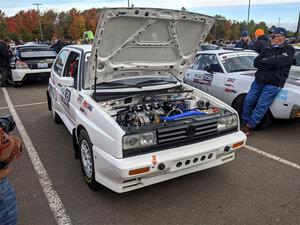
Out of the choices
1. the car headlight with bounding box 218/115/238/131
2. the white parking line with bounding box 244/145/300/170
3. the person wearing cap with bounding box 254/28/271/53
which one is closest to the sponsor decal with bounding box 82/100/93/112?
the car headlight with bounding box 218/115/238/131

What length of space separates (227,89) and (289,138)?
1.46 m

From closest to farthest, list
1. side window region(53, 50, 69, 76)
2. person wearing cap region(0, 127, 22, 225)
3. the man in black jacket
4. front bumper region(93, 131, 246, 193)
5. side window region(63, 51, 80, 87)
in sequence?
person wearing cap region(0, 127, 22, 225), front bumper region(93, 131, 246, 193), side window region(63, 51, 80, 87), side window region(53, 50, 69, 76), the man in black jacket

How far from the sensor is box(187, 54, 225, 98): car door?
19.0 feet

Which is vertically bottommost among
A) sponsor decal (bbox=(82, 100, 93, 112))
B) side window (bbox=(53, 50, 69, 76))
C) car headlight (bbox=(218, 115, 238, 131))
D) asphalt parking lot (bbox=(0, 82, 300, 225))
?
asphalt parking lot (bbox=(0, 82, 300, 225))

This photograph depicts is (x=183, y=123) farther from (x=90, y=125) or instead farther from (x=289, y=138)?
(x=289, y=138)

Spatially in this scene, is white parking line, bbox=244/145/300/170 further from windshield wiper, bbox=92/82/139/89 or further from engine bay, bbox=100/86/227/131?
windshield wiper, bbox=92/82/139/89

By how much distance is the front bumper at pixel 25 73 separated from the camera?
9.80m

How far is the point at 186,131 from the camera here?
9.55ft

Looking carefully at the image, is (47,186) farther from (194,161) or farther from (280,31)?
(280,31)

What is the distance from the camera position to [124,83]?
3791 millimetres

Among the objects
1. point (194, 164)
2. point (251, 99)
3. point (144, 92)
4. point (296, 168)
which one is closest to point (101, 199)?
point (194, 164)

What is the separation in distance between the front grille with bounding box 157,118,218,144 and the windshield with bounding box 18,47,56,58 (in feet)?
28.7

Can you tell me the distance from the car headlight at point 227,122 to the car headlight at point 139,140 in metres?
0.87

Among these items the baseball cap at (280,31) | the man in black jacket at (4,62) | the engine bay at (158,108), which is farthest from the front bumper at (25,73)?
the baseball cap at (280,31)
